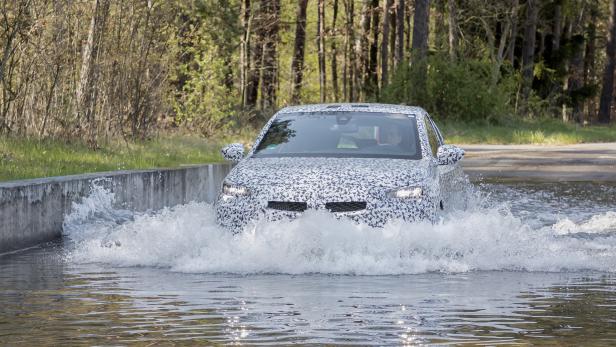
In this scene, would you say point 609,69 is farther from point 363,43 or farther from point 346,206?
point 346,206

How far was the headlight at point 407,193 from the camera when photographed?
12242 mm

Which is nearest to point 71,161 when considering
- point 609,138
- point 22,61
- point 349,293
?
point 22,61

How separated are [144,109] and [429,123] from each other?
10665mm

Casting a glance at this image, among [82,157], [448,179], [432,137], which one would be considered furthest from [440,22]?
[448,179]

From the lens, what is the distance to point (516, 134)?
45344mm

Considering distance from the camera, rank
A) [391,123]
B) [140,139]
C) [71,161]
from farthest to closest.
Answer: [140,139], [71,161], [391,123]

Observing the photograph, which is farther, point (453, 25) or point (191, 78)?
point (453, 25)

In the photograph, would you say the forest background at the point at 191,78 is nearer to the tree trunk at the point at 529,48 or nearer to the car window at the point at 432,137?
the tree trunk at the point at 529,48

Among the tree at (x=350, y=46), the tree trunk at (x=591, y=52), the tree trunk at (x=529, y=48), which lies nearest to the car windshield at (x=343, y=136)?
the tree trunk at (x=529, y=48)

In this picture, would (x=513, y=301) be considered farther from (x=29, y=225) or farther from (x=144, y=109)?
(x=144, y=109)

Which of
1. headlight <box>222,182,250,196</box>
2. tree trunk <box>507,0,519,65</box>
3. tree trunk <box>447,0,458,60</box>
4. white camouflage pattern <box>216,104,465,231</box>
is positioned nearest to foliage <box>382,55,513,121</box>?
tree trunk <box>447,0,458,60</box>

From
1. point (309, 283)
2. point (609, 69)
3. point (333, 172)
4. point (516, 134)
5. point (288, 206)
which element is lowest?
point (309, 283)

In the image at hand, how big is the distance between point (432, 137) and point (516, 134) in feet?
103

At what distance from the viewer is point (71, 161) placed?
18.6 m
